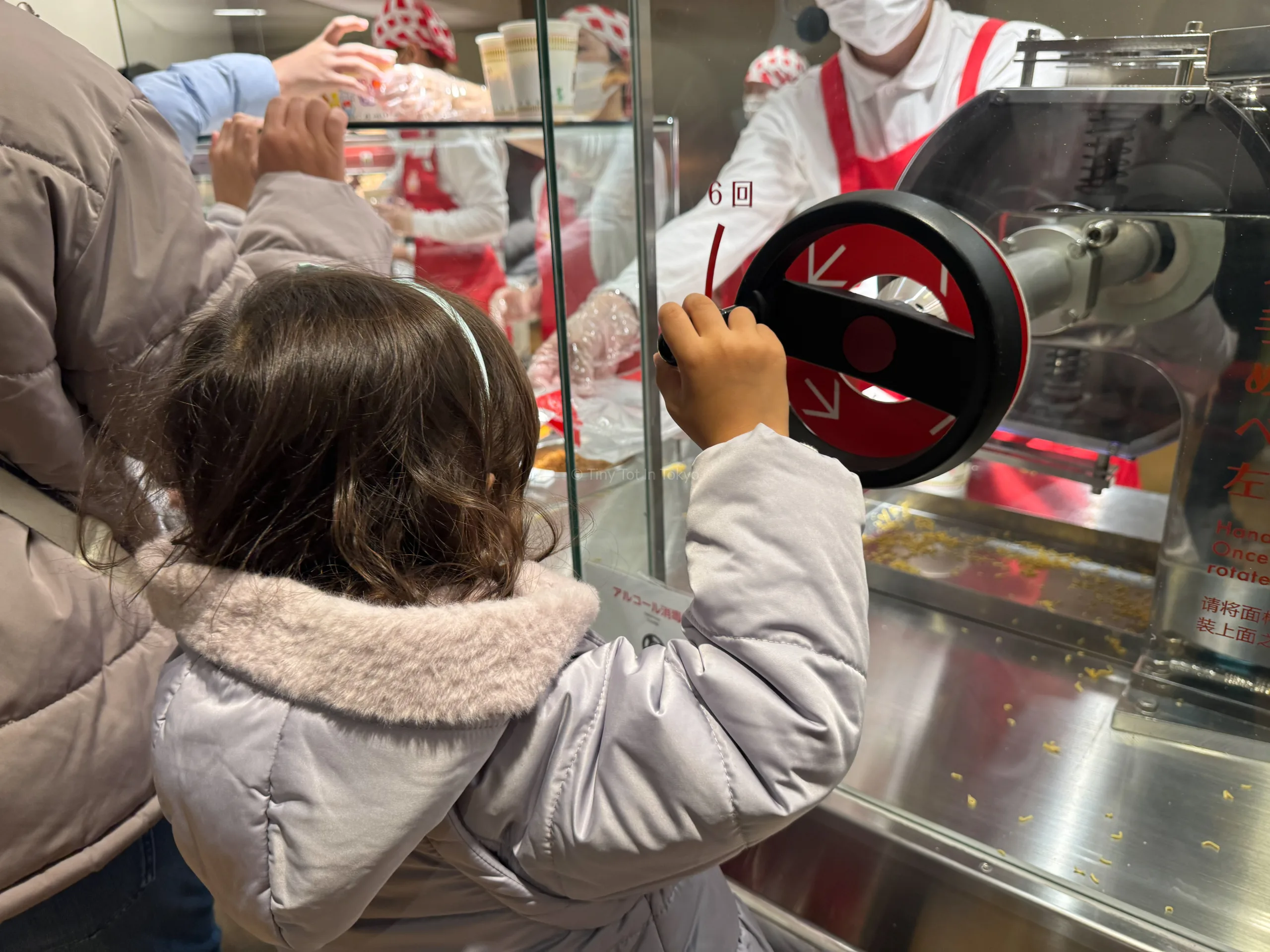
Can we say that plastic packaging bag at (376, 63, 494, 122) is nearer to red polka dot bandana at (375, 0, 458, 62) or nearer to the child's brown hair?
red polka dot bandana at (375, 0, 458, 62)

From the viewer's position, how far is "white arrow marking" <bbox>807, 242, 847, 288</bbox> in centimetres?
56

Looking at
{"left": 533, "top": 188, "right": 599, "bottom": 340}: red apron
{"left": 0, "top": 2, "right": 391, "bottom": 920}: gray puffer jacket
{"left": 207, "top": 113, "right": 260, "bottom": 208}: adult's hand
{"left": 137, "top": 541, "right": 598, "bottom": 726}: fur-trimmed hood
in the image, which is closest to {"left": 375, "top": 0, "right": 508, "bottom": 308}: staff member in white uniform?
{"left": 207, "top": 113, "right": 260, "bottom": 208}: adult's hand

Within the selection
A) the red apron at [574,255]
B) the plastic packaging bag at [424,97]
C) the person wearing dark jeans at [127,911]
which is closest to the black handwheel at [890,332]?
the red apron at [574,255]

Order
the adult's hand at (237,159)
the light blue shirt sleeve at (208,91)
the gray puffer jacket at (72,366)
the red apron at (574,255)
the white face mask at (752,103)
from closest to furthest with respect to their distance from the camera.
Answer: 1. the gray puffer jacket at (72,366)
2. the white face mask at (752,103)
3. the red apron at (574,255)
4. the adult's hand at (237,159)
5. the light blue shirt sleeve at (208,91)

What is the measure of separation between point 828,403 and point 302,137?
0.63 metres

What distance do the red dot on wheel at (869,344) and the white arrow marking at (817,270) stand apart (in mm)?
41

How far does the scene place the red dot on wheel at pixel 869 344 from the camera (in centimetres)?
52

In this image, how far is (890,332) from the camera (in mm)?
518

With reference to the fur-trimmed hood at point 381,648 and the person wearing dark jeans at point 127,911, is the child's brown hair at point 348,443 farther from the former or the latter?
the person wearing dark jeans at point 127,911

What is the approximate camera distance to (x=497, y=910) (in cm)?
53

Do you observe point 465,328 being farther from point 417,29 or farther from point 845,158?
point 417,29

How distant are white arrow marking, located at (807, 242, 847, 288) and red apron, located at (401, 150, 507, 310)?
100 cm

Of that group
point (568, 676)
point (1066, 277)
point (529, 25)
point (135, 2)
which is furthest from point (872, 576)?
point (135, 2)

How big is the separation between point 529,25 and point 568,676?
821 millimetres
